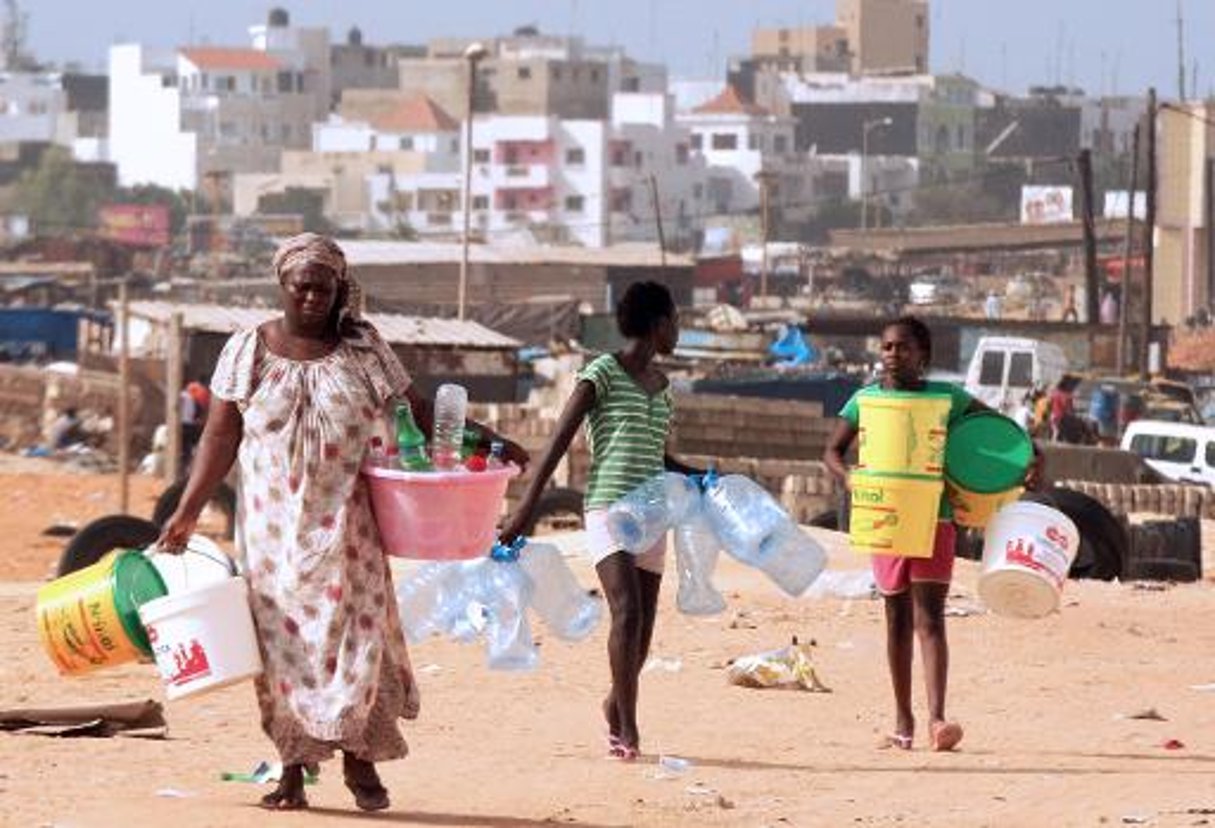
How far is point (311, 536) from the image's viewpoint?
7.90m

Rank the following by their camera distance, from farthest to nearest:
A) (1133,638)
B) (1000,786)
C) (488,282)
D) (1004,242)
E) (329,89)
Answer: (329,89) < (1004,242) < (488,282) < (1133,638) < (1000,786)

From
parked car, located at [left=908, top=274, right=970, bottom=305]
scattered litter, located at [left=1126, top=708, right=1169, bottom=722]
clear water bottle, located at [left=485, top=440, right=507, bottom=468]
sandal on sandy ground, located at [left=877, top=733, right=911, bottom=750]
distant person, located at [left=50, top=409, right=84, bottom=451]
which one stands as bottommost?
parked car, located at [left=908, top=274, right=970, bottom=305]

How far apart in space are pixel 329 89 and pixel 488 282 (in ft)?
336

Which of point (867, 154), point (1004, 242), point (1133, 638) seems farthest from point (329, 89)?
point (1133, 638)

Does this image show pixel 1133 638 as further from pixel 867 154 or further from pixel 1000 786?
pixel 867 154

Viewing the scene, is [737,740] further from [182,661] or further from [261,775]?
[182,661]

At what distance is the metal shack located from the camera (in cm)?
3025

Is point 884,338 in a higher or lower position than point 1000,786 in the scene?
higher

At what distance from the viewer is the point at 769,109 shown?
555ft

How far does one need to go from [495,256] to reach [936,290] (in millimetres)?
12046

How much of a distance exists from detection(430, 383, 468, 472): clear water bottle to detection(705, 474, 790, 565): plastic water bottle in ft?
5.95

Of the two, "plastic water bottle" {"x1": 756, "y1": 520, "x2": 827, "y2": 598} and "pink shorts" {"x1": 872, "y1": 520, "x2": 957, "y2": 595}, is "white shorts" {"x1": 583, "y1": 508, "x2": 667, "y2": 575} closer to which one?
"plastic water bottle" {"x1": 756, "y1": 520, "x2": 827, "y2": 598}

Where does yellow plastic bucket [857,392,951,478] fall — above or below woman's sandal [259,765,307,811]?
above

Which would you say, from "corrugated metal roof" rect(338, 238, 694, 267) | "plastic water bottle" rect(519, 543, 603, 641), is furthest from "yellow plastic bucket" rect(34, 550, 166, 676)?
"corrugated metal roof" rect(338, 238, 694, 267)
